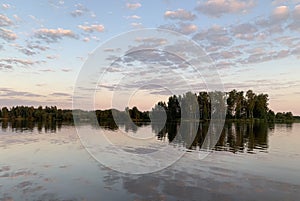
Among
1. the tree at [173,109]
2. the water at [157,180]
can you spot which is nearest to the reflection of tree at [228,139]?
the water at [157,180]

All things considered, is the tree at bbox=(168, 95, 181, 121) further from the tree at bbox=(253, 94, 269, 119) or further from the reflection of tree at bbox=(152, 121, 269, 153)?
the reflection of tree at bbox=(152, 121, 269, 153)

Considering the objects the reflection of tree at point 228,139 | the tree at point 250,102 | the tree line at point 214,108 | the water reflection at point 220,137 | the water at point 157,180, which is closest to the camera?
the water at point 157,180

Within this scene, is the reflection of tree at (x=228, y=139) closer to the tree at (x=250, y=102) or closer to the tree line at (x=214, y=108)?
the tree line at (x=214, y=108)

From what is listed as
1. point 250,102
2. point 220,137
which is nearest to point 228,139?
point 220,137

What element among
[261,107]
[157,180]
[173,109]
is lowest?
[157,180]

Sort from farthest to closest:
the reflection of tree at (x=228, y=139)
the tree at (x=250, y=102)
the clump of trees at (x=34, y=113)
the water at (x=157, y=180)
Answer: the clump of trees at (x=34, y=113), the tree at (x=250, y=102), the reflection of tree at (x=228, y=139), the water at (x=157, y=180)

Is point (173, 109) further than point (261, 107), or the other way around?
point (173, 109)

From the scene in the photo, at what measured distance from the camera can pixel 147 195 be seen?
12.2 m

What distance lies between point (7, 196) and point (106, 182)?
195 inches

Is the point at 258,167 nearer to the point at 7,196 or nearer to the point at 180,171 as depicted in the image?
the point at 180,171

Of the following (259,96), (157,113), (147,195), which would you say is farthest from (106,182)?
(259,96)

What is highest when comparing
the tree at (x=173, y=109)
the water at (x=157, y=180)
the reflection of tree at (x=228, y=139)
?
the tree at (x=173, y=109)

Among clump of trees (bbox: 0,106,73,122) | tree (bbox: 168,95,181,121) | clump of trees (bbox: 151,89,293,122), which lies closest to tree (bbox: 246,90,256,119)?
clump of trees (bbox: 151,89,293,122)

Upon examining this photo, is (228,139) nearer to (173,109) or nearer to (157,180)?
(157,180)
